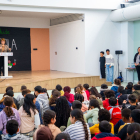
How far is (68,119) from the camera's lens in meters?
3.50

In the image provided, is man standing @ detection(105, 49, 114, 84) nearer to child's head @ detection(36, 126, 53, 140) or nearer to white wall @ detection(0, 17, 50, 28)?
white wall @ detection(0, 17, 50, 28)

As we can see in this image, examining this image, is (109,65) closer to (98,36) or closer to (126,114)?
(98,36)

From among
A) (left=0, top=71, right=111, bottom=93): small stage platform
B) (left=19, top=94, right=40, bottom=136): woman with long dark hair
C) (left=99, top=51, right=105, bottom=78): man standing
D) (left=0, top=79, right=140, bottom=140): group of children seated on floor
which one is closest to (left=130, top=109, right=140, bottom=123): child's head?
(left=0, top=79, right=140, bottom=140): group of children seated on floor

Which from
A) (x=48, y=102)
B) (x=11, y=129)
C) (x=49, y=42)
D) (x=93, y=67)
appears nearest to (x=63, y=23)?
(x=49, y=42)

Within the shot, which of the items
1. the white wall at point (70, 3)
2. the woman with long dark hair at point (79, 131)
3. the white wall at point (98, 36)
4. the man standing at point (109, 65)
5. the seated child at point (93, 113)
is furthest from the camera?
the white wall at point (98, 36)

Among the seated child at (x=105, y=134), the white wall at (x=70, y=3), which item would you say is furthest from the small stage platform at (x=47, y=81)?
the seated child at (x=105, y=134)

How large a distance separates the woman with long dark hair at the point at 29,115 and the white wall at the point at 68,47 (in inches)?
266

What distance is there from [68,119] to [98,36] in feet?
23.9

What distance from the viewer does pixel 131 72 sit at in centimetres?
1036

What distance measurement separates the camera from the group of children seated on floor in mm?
2479

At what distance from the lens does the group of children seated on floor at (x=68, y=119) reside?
248 centimetres

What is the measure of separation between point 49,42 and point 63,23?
1.93 meters

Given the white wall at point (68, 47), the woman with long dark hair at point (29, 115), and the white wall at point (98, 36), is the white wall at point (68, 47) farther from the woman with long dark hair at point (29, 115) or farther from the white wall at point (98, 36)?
the woman with long dark hair at point (29, 115)

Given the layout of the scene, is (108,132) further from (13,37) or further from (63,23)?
(13,37)
